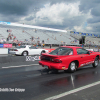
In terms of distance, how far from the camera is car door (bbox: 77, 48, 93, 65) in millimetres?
7824

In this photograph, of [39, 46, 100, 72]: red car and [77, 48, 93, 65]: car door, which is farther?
[77, 48, 93, 65]: car door

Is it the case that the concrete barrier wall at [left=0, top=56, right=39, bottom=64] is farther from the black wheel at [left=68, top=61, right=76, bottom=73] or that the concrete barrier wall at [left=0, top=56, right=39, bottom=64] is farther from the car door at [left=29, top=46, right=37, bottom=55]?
the black wheel at [left=68, top=61, right=76, bottom=73]

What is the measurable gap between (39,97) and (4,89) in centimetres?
143

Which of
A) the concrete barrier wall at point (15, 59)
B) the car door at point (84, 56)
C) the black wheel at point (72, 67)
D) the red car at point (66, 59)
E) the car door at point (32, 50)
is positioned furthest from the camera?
the car door at point (32, 50)

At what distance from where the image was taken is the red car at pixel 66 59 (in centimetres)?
680

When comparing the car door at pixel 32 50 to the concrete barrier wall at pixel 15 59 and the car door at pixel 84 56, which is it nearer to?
the concrete barrier wall at pixel 15 59

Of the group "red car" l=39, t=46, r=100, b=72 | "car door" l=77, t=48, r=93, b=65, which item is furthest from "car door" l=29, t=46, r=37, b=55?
"car door" l=77, t=48, r=93, b=65

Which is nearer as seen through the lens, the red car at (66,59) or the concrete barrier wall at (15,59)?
the red car at (66,59)

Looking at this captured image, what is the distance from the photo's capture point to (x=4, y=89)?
15.1 feet

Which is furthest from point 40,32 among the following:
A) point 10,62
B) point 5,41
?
point 10,62

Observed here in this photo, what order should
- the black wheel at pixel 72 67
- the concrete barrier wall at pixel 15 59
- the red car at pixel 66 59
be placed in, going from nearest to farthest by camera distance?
1. the red car at pixel 66 59
2. the black wheel at pixel 72 67
3. the concrete barrier wall at pixel 15 59

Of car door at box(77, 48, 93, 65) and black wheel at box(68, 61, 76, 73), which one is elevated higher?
car door at box(77, 48, 93, 65)

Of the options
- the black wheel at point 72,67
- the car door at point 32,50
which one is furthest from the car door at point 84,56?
the car door at point 32,50

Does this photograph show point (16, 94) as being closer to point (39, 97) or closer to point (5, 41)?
point (39, 97)
